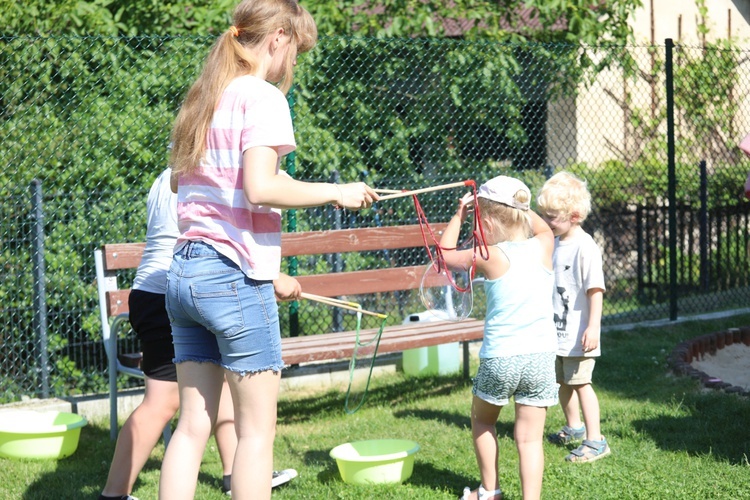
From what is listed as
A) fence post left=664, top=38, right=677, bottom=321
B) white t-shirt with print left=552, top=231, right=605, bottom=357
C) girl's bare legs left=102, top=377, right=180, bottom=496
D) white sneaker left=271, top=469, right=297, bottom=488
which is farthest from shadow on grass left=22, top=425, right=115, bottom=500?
fence post left=664, top=38, right=677, bottom=321

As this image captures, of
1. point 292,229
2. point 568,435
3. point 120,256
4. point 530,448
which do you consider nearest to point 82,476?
point 120,256

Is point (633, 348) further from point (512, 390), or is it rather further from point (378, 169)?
point (512, 390)

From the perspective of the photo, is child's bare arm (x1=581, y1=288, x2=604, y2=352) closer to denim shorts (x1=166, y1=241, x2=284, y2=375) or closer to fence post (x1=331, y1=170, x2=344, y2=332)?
denim shorts (x1=166, y1=241, x2=284, y2=375)

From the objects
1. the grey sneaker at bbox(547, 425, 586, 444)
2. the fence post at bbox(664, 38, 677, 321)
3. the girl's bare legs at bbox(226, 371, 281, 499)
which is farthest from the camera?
the fence post at bbox(664, 38, 677, 321)

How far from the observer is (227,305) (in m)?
2.62

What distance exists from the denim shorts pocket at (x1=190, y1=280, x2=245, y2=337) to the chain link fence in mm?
3012

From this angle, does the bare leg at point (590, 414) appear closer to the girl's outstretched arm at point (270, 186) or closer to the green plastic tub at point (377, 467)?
the green plastic tub at point (377, 467)

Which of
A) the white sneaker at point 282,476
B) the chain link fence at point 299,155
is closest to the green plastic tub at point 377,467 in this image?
the white sneaker at point 282,476

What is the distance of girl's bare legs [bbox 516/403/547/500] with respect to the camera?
11.4 feet

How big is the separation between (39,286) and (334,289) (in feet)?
5.58

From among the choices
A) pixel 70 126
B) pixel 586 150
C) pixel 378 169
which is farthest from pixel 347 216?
pixel 586 150

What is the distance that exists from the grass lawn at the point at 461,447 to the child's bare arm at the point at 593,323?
0.52 metres

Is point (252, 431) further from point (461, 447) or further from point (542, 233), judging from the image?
point (461, 447)

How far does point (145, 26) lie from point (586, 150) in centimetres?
616
